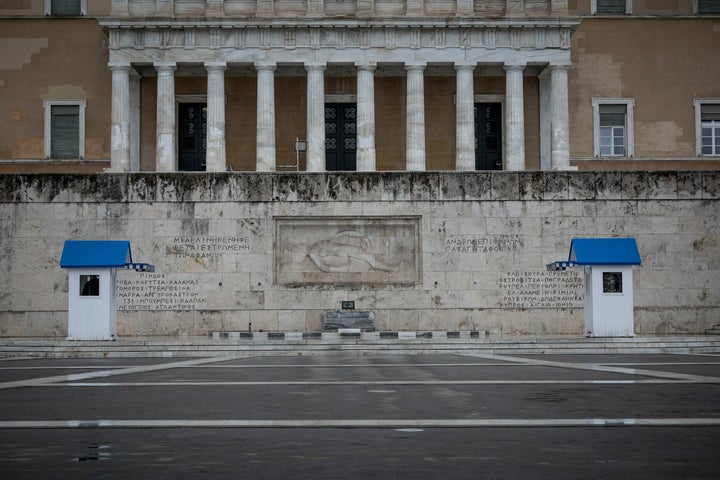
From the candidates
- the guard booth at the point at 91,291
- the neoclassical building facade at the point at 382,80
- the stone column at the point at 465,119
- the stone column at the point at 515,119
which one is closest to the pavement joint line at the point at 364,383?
the guard booth at the point at 91,291

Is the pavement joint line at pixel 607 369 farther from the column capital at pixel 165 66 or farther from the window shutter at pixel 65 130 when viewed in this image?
the window shutter at pixel 65 130

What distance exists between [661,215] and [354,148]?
19.6 m

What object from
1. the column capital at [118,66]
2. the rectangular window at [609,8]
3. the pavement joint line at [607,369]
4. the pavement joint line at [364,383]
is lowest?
the pavement joint line at [607,369]

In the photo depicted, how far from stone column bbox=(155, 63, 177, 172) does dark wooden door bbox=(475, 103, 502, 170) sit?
1535 centimetres

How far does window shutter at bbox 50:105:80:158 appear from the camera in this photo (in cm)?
5262

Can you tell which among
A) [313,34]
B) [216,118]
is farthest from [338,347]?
[313,34]

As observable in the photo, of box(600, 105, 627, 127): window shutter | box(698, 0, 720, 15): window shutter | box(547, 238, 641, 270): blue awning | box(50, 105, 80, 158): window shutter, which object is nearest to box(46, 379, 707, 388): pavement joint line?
box(547, 238, 641, 270): blue awning

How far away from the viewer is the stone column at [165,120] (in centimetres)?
4759

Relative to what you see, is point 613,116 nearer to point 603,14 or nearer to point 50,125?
point 603,14

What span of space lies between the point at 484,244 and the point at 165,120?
18.9 metres

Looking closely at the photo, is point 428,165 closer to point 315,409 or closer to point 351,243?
point 351,243

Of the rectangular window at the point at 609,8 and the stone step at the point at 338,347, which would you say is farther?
the rectangular window at the point at 609,8

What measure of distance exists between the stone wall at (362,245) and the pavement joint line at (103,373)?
9.36 meters

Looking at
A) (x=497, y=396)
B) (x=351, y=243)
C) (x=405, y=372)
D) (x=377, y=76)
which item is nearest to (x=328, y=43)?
(x=377, y=76)
